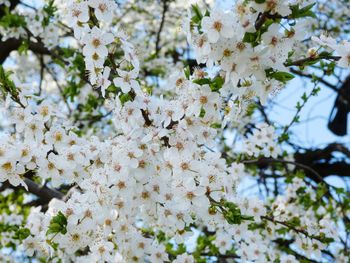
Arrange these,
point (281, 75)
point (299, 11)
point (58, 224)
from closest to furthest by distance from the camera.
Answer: point (299, 11)
point (281, 75)
point (58, 224)

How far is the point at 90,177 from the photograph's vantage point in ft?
7.79

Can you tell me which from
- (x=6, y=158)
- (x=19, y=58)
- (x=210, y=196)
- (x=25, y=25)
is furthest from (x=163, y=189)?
(x=19, y=58)

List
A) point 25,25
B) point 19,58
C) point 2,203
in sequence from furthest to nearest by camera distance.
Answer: point 19,58
point 2,203
point 25,25

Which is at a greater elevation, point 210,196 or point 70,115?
point 70,115

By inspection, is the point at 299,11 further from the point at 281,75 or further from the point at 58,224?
the point at 58,224

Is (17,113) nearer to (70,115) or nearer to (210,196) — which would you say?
(210,196)

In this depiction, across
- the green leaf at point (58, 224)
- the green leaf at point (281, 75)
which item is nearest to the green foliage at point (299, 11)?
the green leaf at point (281, 75)

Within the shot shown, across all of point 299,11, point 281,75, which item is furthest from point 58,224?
point 299,11

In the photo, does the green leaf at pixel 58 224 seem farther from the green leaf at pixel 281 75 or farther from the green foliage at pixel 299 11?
the green foliage at pixel 299 11

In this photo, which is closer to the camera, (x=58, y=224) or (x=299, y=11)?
(x=299, y=11)

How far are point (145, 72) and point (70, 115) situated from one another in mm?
1034

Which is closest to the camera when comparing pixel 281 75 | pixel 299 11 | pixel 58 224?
pixel 299 11

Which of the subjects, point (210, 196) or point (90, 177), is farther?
point (90, 177)

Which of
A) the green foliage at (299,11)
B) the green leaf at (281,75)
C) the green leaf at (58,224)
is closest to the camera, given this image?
the green foliage at (299,11)
